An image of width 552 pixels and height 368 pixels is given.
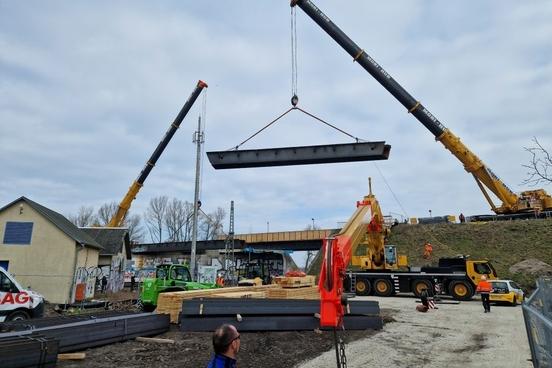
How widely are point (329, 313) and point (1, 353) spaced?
582 centimetres

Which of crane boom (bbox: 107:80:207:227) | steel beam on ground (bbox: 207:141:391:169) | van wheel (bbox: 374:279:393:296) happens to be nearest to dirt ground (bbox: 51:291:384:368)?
steel beam on ground (bbox: 207:141:391:169)

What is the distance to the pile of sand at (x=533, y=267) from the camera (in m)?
29.3

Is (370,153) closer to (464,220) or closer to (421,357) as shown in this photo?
(421,357)

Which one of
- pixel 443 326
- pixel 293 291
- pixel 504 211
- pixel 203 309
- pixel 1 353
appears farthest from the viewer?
pixel 504 211

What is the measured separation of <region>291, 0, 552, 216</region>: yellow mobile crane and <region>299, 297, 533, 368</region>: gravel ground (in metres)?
17.2

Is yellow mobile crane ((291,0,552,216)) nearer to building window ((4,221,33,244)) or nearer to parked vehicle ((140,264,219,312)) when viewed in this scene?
parked vehicle ((140,264,219,312))

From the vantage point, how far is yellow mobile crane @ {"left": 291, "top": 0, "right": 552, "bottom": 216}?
2839 centimetres

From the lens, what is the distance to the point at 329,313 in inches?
231

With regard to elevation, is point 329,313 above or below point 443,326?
above

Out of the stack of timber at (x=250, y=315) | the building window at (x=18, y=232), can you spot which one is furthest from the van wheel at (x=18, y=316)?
the building window at (x=18, y=232)

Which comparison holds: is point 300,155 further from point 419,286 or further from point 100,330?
point 419,286

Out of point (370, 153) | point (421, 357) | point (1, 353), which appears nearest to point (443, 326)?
point (421, 357)

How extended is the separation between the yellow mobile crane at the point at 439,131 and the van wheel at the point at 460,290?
1085 centimetres

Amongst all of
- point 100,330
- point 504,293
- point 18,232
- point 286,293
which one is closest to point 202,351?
point 100,330
